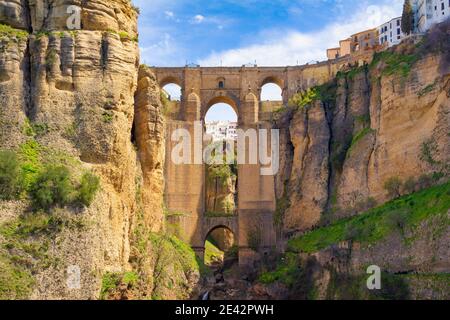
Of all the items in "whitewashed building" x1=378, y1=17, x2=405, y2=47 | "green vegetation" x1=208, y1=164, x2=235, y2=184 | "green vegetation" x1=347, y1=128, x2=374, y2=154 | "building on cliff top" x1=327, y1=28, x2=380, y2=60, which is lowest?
"green vegetation" x1=208, y1=164, x2=235, y2=184

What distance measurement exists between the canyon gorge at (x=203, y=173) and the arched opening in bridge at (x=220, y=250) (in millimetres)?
394

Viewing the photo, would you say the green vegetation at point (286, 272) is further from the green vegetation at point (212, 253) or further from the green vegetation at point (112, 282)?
the green vegetation at point (112, 282)

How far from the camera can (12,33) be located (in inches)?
1142

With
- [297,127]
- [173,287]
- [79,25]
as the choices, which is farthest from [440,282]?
Answer: [297,127]

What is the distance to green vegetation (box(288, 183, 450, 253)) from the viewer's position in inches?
1298

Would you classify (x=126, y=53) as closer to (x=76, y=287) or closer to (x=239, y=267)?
(x=76, y=287)

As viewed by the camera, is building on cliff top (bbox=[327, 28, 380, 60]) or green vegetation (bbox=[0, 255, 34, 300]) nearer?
green vegetation (bbox=[0, 255, 34, 300])

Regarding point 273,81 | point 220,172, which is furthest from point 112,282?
point 273,81

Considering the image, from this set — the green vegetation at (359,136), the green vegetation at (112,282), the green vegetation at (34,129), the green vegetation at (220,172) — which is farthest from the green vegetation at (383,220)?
the green vegetation at (34,129)

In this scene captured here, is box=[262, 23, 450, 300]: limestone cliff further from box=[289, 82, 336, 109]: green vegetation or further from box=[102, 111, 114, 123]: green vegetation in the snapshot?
box=[102, 111, 114, 123]: green vegetation

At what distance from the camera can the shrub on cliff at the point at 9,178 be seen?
2491 cm

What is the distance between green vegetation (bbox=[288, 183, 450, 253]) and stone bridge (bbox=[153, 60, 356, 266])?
22.6 ft

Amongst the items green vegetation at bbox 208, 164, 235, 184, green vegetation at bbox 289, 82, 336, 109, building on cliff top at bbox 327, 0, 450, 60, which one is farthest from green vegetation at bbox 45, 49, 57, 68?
building on cliff top at bbox 327, 0, 450, 60

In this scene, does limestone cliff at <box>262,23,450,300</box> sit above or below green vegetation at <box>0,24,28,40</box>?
below
